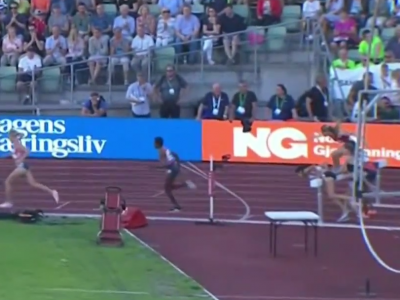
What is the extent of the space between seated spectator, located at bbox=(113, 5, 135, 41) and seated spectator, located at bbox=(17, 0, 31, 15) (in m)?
2.43

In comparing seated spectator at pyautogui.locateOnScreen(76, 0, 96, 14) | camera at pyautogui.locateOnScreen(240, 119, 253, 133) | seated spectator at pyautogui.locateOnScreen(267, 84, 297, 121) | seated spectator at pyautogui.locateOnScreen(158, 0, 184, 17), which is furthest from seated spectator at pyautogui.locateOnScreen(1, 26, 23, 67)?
camera at pyautogui.locateOnScreen(240, 119, 253, 133)

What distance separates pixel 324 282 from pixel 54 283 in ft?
11.2

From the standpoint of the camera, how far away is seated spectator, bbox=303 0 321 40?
95.3 feet

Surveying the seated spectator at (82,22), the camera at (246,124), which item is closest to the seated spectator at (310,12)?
the camera at (246,124)

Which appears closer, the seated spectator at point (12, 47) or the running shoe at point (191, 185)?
the running shoe at point (191, 185)

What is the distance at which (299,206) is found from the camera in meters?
24.0

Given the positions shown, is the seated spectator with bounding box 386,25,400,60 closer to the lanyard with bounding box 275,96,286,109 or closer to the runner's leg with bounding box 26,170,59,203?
the lanyard with bounding box 275,96,286,109

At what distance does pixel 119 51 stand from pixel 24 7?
10.0 ft

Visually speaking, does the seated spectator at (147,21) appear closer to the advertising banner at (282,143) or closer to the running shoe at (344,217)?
the advertising banner at (282,143)

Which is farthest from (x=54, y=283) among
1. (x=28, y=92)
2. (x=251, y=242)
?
(x=28, y=92)

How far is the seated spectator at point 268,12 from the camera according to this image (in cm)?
3020

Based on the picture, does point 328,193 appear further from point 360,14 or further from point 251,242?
point 360,14

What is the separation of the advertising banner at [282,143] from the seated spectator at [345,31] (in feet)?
8.76

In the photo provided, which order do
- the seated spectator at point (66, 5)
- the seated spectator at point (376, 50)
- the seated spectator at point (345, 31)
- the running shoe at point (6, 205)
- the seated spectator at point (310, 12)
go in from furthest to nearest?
the seated spectator at point (66, 5) → the seated spectator at point (310, 12) → the seated spectator at point (345, 31) → the seated spectator at point (376, 50) → the running shoe at point (6, 205)
